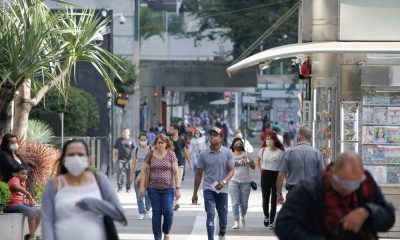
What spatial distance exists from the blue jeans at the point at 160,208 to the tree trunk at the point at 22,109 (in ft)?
13.2

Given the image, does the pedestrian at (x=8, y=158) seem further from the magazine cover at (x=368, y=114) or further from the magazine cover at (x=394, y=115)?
the magazine cover at (x=394, y=115)

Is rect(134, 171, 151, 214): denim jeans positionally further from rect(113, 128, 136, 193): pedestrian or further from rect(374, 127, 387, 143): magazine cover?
rect(113, 128, 136, 193): pedestrian

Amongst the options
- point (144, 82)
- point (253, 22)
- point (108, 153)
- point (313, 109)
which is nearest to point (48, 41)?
point (313, 109)

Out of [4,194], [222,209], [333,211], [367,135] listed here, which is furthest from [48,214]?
[367,135]

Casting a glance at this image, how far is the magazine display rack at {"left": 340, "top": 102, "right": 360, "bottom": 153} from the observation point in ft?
59.9

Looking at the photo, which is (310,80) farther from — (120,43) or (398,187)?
(120,43)

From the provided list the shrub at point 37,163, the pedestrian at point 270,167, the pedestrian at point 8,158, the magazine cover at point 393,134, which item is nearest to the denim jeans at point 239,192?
the pedestrian at point 270,167

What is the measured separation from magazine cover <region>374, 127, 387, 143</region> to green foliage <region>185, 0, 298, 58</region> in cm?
2284

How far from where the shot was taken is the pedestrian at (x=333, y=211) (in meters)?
6.90

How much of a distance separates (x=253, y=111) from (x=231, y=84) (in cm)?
3785

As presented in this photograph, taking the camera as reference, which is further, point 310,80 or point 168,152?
point 310,80

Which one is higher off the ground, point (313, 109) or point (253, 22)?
point (253, 22)

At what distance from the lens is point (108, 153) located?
120 ft

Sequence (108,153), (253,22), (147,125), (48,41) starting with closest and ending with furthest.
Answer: (48,41)
(108,153)
(253,22)
(147,125)
